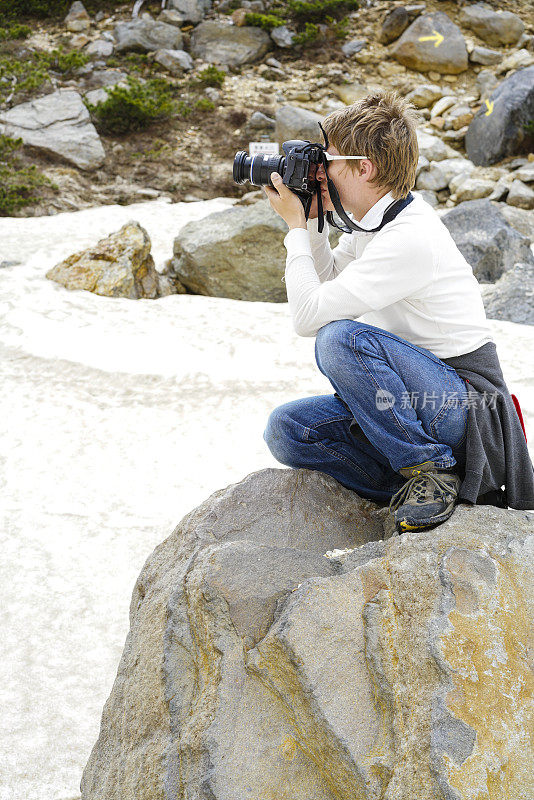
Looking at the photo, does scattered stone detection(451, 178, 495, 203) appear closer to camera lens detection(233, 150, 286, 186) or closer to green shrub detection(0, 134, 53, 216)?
green shrub detection(0, 134, 53, 216)

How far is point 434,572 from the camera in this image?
1526 millimetres

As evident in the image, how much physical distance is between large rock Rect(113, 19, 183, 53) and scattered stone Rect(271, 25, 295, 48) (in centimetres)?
166

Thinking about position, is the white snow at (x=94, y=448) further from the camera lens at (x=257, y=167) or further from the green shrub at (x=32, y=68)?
the green shrub at (x=32, y=68)

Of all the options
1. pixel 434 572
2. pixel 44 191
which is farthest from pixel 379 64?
pixel 434 572

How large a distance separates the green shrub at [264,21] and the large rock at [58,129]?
408 centimetres

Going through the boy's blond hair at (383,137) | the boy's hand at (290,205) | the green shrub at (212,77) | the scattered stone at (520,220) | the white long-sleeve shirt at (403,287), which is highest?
the boy's blond hair at (383,137)

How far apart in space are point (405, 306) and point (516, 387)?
2.19m

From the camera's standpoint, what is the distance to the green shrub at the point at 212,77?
11086mm

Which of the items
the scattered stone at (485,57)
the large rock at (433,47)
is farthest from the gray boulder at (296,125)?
the scattered stone at (485,57)

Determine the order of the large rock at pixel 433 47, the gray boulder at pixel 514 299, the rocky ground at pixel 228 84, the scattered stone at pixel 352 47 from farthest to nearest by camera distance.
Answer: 1. the scattered stone at pixel 352 47
2. the large rock at pixel 433 47
3. the rocky ground at pixel 228 84
4. the gray boulder at pixel 514 299

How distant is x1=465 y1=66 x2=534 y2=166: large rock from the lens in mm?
8953

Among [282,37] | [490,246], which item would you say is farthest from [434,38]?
[490,246]

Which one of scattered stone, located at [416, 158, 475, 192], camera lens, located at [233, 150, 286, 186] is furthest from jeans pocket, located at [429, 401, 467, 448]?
scattered stone, located at [416, 158, 475, 192]

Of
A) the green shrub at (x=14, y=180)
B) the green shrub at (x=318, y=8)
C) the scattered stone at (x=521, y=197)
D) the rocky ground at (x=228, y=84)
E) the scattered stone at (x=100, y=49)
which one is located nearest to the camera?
the green shrub at (x=14, y=180)
